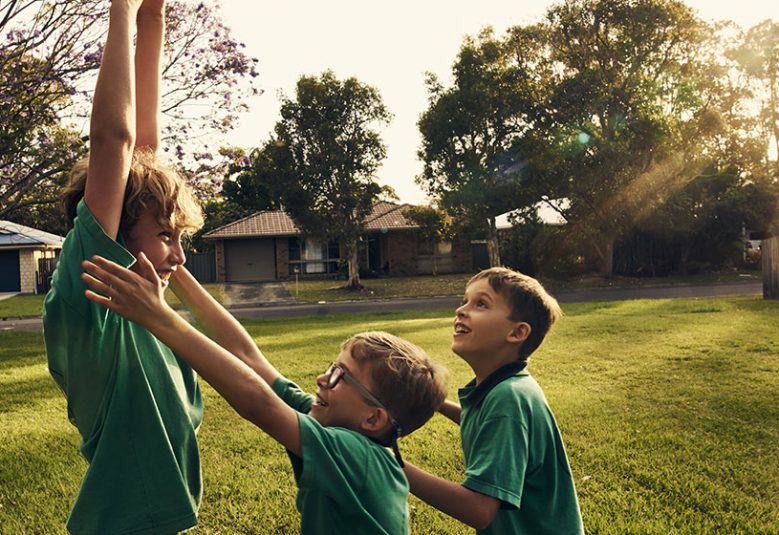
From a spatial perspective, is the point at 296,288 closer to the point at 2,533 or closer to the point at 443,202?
the point at 443,202

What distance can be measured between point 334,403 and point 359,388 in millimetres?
88

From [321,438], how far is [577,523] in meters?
1.12

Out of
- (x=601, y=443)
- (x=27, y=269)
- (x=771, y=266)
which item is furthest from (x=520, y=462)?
(x=27, y=269)

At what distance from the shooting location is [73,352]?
153cm

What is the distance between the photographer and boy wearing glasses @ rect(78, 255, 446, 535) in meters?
1.44

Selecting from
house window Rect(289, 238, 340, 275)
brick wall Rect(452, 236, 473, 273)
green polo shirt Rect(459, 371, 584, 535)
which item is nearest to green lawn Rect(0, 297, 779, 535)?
green polo shirt Rect(459, 371, 584, 535)

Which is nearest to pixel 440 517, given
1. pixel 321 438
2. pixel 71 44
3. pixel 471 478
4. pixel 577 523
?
pixel 577 523

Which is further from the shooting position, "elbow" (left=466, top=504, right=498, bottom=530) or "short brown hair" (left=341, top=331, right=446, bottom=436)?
"elbow" (left=466, top=504, right=498, bottom=530)

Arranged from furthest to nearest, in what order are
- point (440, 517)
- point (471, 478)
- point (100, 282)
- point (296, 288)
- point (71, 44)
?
point (296, 288)
point (71, 44)
point (440, 517)
point (471, 478)
point (100, 282)

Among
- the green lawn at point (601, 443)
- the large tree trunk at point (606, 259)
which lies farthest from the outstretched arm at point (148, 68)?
the large tree trunk at point (606, 259)

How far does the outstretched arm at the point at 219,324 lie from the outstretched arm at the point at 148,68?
0.43 m

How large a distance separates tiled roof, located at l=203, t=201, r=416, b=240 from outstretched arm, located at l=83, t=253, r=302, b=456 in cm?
3465

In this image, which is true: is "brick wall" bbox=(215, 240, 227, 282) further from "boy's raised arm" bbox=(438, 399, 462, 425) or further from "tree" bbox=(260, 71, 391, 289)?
→ "boy's raised arm" bbox=(438, 399, 462, 425)

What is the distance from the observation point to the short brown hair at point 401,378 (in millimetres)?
1834
